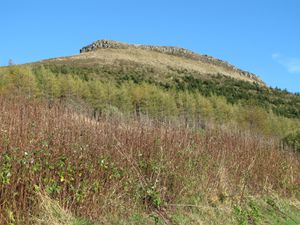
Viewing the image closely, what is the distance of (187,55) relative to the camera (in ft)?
380

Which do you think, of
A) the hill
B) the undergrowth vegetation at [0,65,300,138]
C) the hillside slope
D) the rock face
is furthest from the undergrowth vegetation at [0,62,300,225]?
the rock face

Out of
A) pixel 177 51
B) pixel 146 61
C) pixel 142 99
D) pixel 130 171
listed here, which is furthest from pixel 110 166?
pixel 177 51

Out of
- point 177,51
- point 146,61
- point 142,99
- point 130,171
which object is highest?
point 177,51

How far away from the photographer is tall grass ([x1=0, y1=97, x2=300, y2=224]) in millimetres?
6160

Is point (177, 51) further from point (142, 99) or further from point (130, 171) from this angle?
point (130, 171)

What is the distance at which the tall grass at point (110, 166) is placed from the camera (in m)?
6.16

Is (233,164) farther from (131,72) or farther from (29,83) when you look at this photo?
(131,72)

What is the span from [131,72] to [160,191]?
227ft

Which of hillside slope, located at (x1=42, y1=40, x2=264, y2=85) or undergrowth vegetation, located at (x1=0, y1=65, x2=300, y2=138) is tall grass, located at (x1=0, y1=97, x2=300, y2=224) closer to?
undergrowth vegetation, located at (x1=0, y1=65, x2=300, y2=138)

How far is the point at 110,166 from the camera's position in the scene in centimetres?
743

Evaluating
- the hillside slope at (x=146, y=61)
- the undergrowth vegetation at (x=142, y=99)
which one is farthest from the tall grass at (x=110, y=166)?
the hillside slope at (x=146, y=61)

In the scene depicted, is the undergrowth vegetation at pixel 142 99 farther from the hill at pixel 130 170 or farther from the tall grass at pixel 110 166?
the tall grass at pixel 110 166

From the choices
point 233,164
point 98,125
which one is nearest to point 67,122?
point 98,125

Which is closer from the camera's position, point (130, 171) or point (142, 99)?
point (130, 171)
